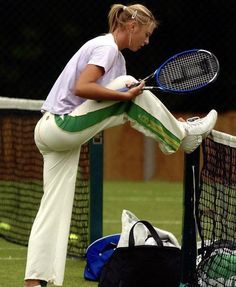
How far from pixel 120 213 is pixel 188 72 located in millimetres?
5381

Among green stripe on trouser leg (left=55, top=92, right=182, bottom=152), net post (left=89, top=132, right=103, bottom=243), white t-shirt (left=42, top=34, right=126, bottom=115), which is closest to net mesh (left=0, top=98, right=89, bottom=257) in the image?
net post (left=89, top=132, right=103, bottom=243)

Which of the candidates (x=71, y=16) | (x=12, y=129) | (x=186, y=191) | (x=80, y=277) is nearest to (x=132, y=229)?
(x=186, y=191)

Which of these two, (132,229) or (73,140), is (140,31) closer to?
(73,140)

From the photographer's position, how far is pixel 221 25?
16.6 metres

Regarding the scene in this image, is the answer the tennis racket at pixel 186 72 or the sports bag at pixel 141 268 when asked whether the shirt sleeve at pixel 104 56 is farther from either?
the sports bag at pixel 141 268

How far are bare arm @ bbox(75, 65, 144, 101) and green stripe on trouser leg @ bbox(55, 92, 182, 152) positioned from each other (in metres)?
0.08

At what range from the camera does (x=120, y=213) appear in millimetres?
12438

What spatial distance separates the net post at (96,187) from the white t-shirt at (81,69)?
1.68m

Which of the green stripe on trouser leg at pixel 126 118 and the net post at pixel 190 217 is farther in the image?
the net post at pixel 190 217

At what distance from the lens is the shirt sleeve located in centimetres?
694

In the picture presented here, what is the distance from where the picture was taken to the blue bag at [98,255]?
8.19 metres

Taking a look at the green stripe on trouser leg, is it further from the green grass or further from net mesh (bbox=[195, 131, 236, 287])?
the green grass

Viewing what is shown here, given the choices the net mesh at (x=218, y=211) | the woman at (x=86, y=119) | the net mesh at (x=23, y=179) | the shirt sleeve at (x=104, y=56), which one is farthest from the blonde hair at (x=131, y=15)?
the net mesh at (x=23, y=179)

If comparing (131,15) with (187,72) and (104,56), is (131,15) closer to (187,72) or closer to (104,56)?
(104,56)
